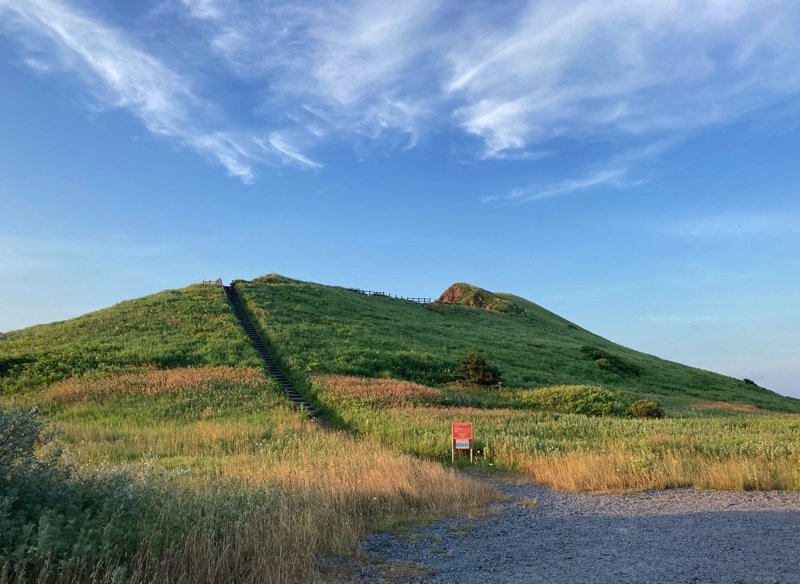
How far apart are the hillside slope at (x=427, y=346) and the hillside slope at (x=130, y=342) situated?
11.7 feet

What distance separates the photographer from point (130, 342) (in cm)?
4031

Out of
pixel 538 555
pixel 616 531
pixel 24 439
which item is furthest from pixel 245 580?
pixel 616 531

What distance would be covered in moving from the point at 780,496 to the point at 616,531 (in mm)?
4846

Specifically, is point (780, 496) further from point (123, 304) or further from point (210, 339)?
point (123, 304)

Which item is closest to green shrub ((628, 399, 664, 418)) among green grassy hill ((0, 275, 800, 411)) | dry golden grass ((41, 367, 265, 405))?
green grassy hill ((0, 275, 800, 411))

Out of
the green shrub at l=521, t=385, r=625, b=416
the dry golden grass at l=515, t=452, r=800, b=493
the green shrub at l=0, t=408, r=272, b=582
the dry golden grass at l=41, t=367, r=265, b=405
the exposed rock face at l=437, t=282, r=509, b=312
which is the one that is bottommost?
the dry golden grass at l=515, t=452, r=800, b=493

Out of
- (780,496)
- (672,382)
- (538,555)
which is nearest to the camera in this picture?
(538,555)

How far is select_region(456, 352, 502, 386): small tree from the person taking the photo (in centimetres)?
3531

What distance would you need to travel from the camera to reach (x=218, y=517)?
7059 millimetres

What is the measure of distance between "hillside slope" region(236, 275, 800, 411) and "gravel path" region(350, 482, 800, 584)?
2490cm

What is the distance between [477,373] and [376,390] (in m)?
9.23

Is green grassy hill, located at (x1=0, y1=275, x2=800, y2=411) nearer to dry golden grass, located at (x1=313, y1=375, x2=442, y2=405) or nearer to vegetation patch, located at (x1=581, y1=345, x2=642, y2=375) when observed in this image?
vegetation patch, located at (x1=581, y1=345, x2=642, y2=375)

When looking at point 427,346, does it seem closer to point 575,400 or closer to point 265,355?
point 265,355

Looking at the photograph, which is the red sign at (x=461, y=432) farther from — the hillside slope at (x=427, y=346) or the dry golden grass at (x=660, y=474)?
the hillside slope at (x=427, y=346)
